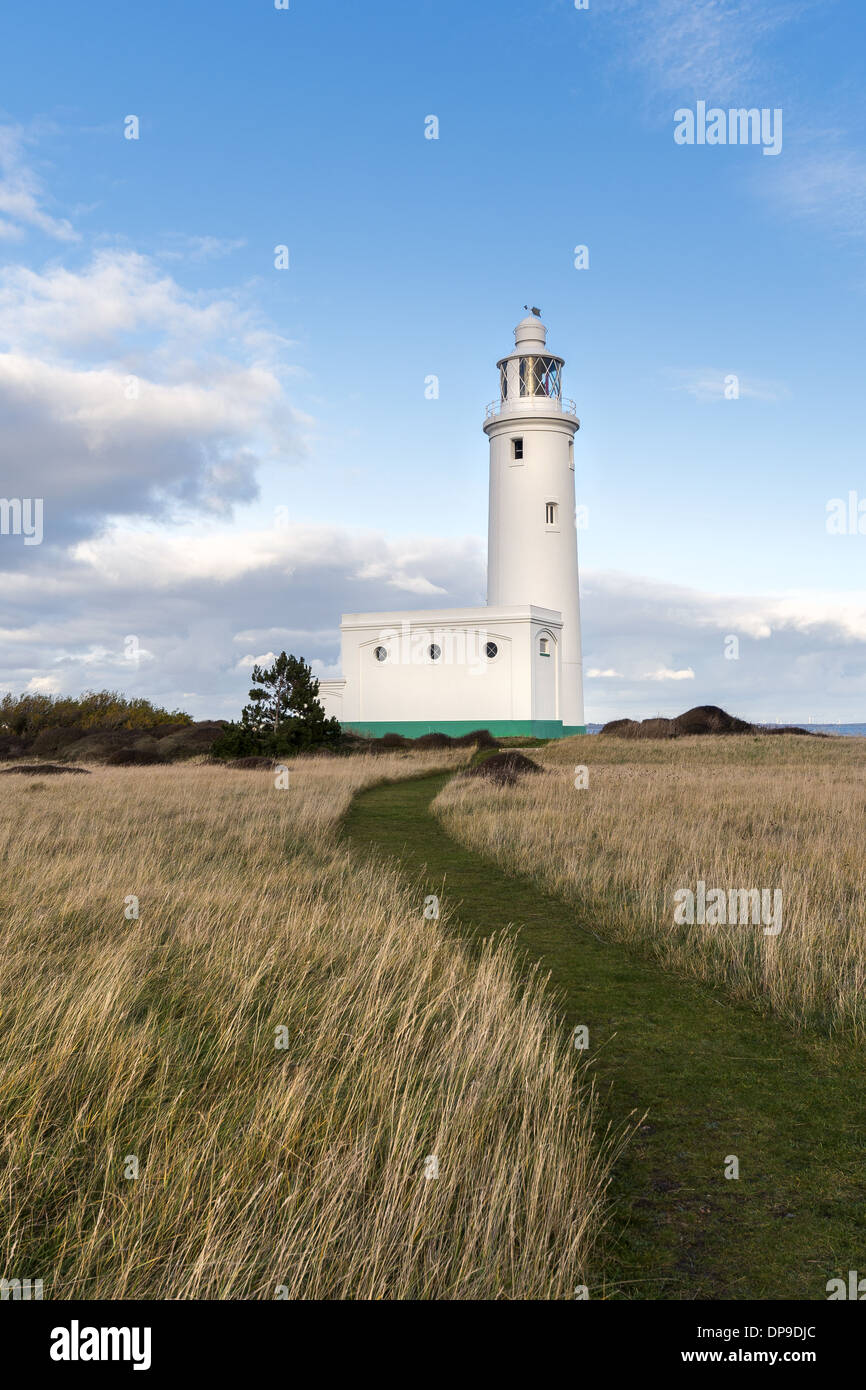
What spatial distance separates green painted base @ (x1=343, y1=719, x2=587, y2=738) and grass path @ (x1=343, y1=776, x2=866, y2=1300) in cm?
3134

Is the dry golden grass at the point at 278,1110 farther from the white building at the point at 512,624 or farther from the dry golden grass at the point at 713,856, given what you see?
the white building at the point at 512,624

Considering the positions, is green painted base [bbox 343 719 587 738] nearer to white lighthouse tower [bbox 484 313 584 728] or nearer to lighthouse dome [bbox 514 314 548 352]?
white lighthouse tower [bbox 484 313 584 728]

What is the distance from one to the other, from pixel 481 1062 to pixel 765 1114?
4.77 ft

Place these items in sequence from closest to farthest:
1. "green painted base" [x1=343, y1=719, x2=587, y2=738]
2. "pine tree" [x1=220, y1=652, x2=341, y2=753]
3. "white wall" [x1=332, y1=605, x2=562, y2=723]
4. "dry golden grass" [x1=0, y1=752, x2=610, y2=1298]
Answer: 1. "dry golden grass" [x1=0, y1=752, x2=610, y2=1298]
2. "pine tree" [x1=220, y1=652, x2=341, y2=753]
3. "white wall" [x1=332, y1=605, x2=562, y2=723]
4. "green painted base" [x1=343, y1=719, x2=587, y2=738]

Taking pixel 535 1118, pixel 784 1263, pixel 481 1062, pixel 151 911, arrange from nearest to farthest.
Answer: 1. pixel 784 1263
2. pixel 535 1118
3. pixel 481 1062
4. pixel 151 911

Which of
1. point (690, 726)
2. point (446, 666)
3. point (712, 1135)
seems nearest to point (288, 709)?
point (446, 666)

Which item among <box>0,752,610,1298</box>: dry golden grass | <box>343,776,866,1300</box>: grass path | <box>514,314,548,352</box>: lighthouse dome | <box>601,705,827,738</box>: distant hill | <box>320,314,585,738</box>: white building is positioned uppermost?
<box>514,314,548,352</box>: lighthouse dome

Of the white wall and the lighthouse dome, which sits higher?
the lighthouse dome

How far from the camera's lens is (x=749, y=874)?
30.1 ft

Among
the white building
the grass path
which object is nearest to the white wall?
the white building

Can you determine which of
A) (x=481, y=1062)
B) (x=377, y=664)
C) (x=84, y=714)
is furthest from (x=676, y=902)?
(x=84, y=714)

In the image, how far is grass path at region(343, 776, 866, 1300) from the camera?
322 centimetres

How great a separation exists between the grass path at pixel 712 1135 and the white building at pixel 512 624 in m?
31.7

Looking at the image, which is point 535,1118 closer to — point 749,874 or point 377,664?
point 749,874
